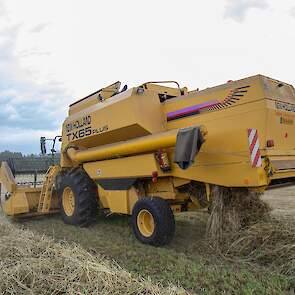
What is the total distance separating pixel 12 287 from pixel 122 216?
4946mm

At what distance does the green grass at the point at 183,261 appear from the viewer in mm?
3678

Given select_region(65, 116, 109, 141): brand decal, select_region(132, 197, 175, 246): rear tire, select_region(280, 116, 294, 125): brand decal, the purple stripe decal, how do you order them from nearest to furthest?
1. select_region(280, 116, 294, 125): brand decal
2. select_region(132, 197, 175, 246): rear tire
3. the purple stripe decal
4. select_region(65, 116, 109, 141): brand decal

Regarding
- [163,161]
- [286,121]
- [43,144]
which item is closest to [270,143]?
[286,121]

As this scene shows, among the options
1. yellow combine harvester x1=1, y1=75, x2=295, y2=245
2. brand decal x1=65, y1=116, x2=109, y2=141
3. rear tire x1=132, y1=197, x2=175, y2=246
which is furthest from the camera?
brand decal x1=65, y1=116, x2=109, y2=141

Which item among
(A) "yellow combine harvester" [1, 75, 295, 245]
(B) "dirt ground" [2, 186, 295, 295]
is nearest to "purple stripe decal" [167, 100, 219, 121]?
(A) "yellow combine harvester" [1, 75, 295, 245]

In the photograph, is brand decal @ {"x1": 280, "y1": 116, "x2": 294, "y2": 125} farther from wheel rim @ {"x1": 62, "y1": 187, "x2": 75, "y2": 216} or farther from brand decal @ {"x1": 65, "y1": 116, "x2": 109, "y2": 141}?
wheel rim @ {"x1": 62, "y1": 187, "x2": 75, "y2": 216}

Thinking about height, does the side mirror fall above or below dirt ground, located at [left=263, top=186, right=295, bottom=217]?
above

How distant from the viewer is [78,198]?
711 centimetres

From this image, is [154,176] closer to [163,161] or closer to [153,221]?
[163,161]

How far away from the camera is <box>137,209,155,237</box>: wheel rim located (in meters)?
5.60

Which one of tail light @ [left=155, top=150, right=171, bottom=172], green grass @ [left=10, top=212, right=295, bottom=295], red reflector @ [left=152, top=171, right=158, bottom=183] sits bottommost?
green grass @ [left=10, top=212, right=295, bottom=295]

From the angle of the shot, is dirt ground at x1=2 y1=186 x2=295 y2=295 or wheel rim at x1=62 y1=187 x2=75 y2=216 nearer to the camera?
Result: dirt ground at x1=2 y1=186 x2=295 y2=295

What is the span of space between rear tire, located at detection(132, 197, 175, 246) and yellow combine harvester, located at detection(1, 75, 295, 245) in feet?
0.05

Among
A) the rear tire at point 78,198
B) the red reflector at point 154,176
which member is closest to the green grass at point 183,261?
the rear tire at point 78,198
